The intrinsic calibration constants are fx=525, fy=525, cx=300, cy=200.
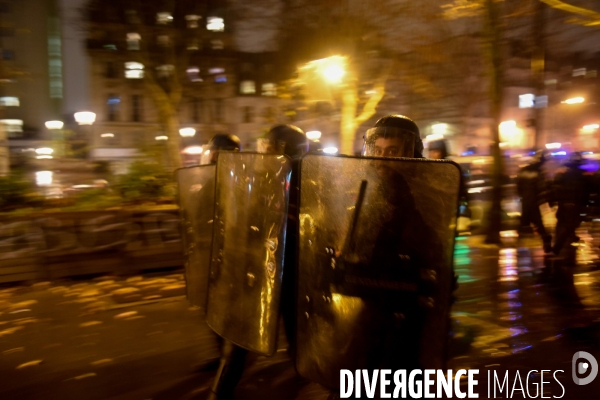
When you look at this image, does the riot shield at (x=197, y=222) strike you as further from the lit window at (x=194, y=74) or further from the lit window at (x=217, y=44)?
the lit window at (x=194, y=74)

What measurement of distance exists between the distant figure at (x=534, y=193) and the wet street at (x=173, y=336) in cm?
171

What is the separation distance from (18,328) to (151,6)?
994 centimetres

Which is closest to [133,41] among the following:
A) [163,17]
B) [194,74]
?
[163,17]

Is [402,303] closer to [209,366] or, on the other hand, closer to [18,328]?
[209,366]

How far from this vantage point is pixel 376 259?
2473mm

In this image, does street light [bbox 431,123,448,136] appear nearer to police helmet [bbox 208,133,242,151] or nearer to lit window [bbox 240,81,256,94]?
lit window [bbox 240,81,256,94]

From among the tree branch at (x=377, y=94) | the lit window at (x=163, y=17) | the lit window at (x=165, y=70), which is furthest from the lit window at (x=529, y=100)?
the lit window at (x=163, y=17)

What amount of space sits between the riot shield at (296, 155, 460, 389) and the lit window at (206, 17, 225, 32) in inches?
472

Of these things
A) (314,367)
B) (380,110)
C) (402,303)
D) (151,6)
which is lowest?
(314,367)

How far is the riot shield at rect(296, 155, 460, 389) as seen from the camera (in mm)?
2367

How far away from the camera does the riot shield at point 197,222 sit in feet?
11.7

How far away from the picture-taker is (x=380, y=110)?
16.1 meters

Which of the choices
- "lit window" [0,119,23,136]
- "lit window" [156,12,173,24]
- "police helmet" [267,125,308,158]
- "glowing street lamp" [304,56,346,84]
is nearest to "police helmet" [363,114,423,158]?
"police helmet" [267,125,308,158]

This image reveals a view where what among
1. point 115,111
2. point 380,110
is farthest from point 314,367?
point 115,111
